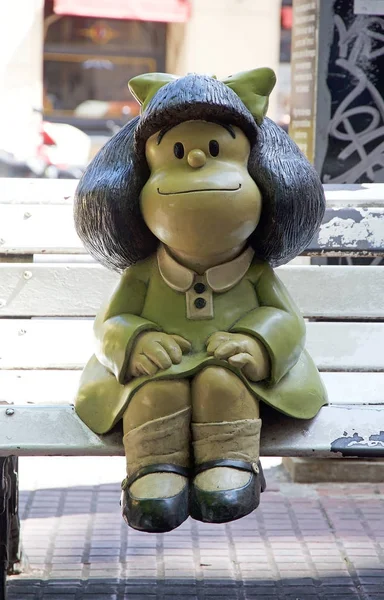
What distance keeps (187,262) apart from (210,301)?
0.11 metres

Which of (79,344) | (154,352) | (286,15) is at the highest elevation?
(154,352)

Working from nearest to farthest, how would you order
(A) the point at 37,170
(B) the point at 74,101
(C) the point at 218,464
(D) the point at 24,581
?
(C) the point at 218,464, (D) the point at 24,581, (A) the point at 37,170, (B) the point at 74,101

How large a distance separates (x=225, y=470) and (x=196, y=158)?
715 millimetres

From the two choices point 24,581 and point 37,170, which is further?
point 37,170

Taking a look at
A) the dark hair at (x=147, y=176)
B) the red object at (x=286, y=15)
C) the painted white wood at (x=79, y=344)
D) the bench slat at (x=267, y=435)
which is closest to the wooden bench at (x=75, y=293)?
the painted white wood at (x=79, y=344)

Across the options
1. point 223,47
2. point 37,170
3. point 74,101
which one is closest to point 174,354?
point 37,170

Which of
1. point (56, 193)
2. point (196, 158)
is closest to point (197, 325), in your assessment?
point (196, 158)

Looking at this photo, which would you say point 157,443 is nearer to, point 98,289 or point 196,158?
point 196,158

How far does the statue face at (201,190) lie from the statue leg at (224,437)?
317mm

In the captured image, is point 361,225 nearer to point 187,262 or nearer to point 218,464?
point 187,262

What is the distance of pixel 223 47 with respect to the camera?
11875mm

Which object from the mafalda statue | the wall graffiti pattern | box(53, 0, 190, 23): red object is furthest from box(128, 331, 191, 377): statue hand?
box(53, 0, 190, 23): red object

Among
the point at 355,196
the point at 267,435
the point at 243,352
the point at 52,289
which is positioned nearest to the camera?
the point at 243,352

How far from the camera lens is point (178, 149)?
2432 millimetres
